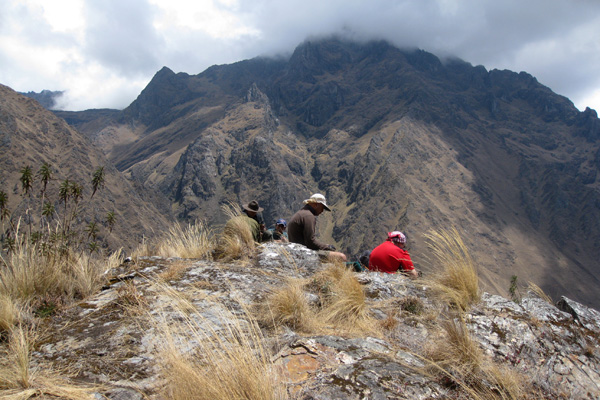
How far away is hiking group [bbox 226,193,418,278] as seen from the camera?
5.99m

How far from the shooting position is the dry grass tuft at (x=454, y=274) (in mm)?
3705

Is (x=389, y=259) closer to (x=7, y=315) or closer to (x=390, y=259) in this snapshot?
(x=390, y=259)

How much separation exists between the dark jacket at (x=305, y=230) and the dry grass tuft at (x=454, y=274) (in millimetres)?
3090

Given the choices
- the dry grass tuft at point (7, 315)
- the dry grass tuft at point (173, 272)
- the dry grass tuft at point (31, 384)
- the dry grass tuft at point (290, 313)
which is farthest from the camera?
the dry grass tuft at point (173, 272)

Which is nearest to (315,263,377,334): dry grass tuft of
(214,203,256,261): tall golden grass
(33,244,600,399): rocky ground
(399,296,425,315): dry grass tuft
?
(33,244,600,399): rocky ground

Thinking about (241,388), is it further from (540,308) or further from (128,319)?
(540,308)

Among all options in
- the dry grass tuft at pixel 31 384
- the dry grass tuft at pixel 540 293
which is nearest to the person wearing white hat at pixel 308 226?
the dry grass tuft at pixel 540 293

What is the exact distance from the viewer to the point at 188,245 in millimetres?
6609

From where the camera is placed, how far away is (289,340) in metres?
2.73

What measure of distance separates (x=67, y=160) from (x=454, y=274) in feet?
534

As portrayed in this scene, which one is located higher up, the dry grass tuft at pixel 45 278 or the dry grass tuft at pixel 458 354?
the dry grass tuft at pixel 45 278

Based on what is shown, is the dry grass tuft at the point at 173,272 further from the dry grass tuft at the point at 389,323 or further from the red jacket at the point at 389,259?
the red jacket at the point at 389,259

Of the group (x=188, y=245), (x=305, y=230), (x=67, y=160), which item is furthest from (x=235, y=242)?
(x=67, y=160)

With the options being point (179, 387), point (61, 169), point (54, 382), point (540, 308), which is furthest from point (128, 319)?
point (61, 169)
